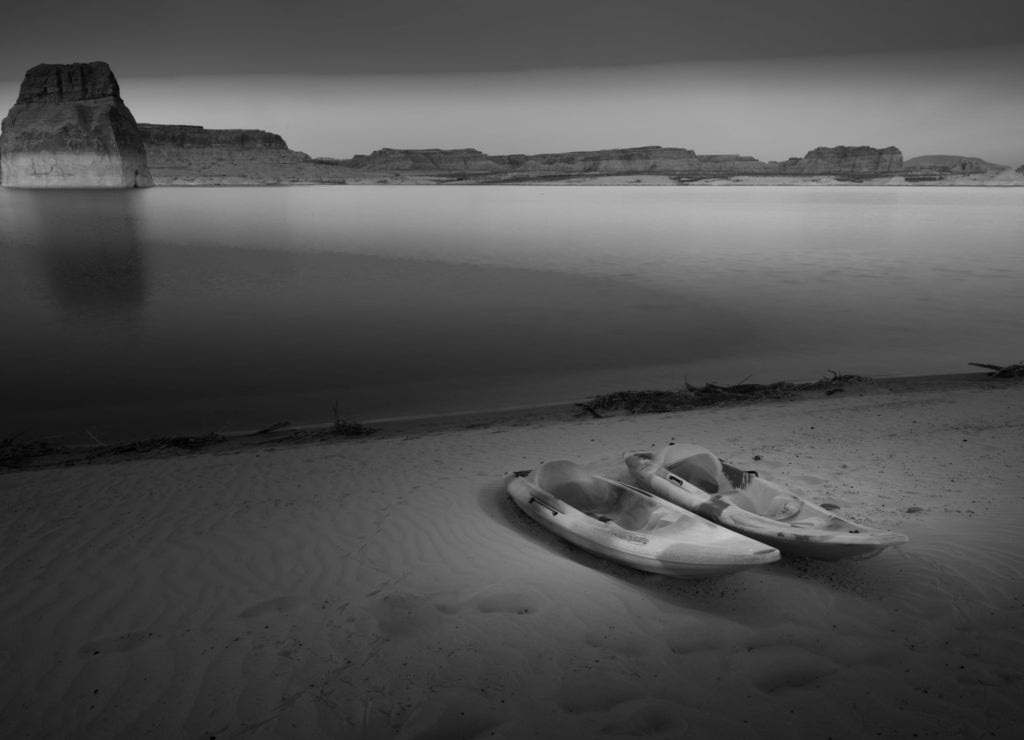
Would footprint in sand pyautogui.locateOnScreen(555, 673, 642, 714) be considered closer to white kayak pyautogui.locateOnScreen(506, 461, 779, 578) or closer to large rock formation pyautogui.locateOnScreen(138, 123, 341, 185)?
white kayak pyautogui.locateOnScreen(506, 461, 779, 578)

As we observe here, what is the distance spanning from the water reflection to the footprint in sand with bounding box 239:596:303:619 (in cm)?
1376

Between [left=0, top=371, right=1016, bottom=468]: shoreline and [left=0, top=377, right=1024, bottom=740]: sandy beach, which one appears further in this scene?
[left=0, top=371, right=1016, bottom=468]: shoreline

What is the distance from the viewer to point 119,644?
3727 millimetres

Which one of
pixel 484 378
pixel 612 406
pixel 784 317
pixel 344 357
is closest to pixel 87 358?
pixel 344 357

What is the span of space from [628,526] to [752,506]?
3.42ft

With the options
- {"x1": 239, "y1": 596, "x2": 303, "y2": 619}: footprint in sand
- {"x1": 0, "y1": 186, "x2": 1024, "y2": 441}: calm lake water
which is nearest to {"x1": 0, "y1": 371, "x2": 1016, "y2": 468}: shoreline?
{"x1": 0, "y1": 186, "x2": 1024, "y2": 441}: calm lake water

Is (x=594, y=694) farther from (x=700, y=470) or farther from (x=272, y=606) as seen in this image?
(x=700, y=470)

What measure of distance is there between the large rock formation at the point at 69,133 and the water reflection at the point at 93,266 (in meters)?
74.1

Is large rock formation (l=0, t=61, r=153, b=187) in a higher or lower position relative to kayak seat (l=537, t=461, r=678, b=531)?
higher

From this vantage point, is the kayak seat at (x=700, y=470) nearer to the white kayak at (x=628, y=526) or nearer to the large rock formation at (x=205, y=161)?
the white kayak at (x=628, y=526)

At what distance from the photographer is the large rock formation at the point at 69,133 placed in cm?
10162

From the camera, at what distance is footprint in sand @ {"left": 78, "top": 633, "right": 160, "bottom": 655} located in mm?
3672

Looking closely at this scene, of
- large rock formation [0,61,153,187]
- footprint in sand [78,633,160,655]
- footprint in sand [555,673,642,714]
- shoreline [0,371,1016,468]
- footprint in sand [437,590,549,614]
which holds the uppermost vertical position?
large rock formation [0,61,153,187]

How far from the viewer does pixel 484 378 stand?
11.2m
